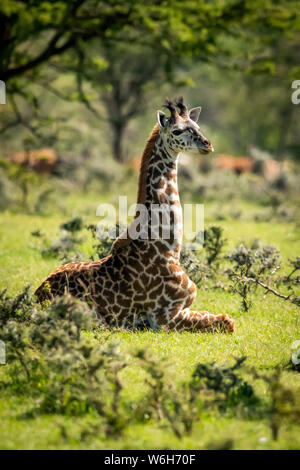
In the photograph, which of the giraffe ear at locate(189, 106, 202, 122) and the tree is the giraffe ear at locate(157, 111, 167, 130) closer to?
the giraffe ear at locate(189, 106, 202, 122)

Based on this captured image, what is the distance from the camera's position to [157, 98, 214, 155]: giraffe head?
24.2ft

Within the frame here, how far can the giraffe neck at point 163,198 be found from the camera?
24.4 feet

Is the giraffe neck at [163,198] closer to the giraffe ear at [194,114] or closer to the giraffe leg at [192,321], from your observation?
the giraffe leg at [192,321]

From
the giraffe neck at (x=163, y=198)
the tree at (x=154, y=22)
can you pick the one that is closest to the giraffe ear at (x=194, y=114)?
the giraffe neck at (x=163, y=198)

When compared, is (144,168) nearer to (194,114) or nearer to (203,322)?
(194,114)

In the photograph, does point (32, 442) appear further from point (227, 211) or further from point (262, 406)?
point (227, 211)

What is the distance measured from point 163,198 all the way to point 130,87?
25.0m

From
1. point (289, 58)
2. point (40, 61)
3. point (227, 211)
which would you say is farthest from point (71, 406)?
point (289, 58)

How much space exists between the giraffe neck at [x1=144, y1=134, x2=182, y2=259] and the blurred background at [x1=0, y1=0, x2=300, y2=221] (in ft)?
2.64

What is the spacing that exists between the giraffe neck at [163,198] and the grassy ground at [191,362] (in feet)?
3.77

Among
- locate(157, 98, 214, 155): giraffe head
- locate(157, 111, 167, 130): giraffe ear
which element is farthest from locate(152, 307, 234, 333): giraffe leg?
locate(157, 111, 167, 130): giraffe ear

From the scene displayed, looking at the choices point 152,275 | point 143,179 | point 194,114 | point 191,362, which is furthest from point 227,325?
point 194,114
